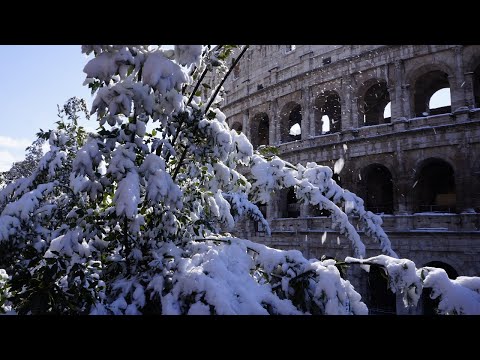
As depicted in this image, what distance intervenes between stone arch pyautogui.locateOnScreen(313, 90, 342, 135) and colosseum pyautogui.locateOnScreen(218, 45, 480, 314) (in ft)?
0.19

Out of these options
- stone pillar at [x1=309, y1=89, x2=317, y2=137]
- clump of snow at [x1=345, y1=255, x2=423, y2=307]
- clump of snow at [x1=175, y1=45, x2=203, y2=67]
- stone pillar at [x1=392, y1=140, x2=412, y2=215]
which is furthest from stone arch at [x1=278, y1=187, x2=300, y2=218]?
clump of snow at [x1=175, y1=45, x2=203, y2=67]

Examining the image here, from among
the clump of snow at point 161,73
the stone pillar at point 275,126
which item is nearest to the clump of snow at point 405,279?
the clump of snow at point 161,73

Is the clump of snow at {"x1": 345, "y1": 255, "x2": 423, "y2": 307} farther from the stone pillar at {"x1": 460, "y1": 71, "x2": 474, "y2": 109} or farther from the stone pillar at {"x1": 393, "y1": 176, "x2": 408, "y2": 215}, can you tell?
the stone pillar at {"x1": 460, "y1": 71, "x2": 474, "y2": 109}

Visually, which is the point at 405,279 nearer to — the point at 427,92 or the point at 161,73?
the point at 161,73

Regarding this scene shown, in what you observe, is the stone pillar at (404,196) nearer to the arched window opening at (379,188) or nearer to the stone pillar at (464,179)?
the stone pillar at (464,179)

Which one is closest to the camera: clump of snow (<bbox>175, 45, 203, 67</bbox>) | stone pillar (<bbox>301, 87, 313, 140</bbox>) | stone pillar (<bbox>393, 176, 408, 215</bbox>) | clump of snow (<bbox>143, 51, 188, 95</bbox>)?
clump of snow (<bbox>175, 45, 203, 67</bbox>)

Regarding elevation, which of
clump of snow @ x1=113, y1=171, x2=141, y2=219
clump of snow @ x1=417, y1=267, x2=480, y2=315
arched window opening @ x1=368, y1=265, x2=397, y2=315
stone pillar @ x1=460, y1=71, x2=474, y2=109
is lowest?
arched window opening @ x1=368, y1=265, x2=397, y2=315

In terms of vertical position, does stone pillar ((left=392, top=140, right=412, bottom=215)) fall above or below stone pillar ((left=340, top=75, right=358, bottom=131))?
below

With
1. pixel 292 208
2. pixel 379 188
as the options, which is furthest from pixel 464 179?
pixel 292 208

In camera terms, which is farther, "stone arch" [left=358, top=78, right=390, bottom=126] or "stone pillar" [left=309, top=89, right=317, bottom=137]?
"stone arch" [left=358, top=78, right=390, bottom=126]

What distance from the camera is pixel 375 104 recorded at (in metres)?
17.5

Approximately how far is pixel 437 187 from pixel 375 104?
523 centimetres

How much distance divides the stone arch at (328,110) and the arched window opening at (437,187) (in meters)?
4.57

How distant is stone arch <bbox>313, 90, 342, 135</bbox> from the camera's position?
642 inches
